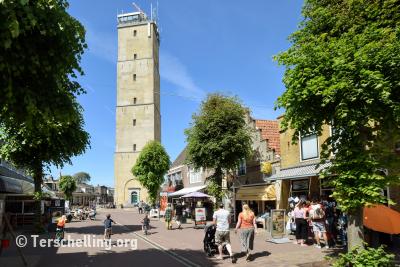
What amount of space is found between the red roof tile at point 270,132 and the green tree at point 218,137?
3.95 ft

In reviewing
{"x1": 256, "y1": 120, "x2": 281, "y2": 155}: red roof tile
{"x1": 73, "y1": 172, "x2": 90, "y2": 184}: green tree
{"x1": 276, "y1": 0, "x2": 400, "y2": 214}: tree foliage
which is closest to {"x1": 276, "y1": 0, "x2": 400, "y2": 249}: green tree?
{"x1": 276, "y1": 0, "x2": 400, "y2": 214}: tree foliage

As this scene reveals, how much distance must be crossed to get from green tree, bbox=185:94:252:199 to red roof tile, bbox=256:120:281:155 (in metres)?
1.20

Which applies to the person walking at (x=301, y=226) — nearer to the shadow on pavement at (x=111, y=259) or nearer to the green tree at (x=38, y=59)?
the shadow on pavement at (x=111, y=259)

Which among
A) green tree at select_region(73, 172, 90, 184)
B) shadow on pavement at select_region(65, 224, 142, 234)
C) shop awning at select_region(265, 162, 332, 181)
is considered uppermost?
green tree at select_region(73, 172, 90, 184)

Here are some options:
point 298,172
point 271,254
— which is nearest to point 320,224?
point 271,254

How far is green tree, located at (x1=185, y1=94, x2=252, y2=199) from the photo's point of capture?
27406mm

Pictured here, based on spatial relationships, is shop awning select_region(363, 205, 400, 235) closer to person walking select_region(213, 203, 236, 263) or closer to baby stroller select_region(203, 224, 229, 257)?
person walking select_region(213, 203, 236, 263)

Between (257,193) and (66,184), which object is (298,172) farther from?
(66,184)

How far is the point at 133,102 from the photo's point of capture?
8250cm

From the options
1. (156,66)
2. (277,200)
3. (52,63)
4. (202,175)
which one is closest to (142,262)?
(52,63)

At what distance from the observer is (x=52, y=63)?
32.3 feet

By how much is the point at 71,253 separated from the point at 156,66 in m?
74.6

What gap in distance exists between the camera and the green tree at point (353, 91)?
980 centimetres

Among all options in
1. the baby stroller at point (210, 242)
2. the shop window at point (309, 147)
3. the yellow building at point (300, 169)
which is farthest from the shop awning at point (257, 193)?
the baby stroller at point (210, 242)
